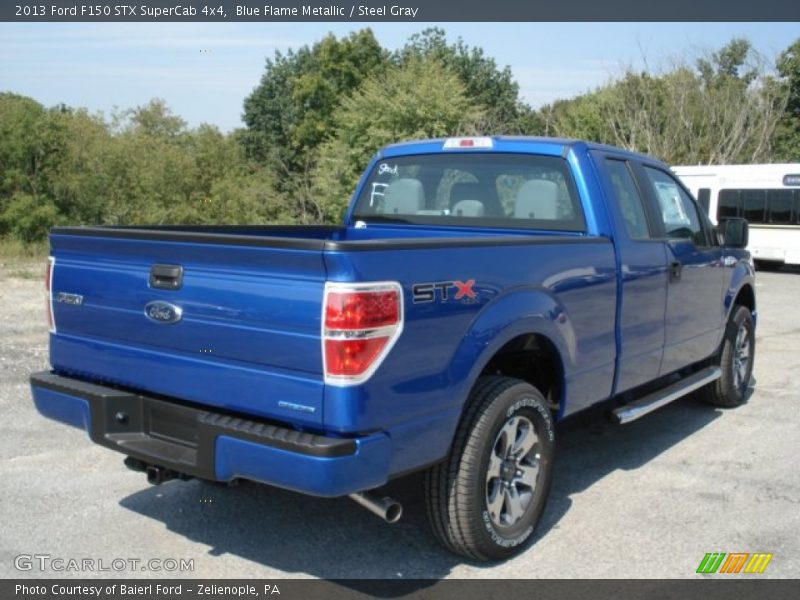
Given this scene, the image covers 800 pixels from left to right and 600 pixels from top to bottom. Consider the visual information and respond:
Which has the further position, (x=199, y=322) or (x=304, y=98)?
(x=304, y=98)

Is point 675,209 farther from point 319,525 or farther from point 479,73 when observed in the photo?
point 479,73

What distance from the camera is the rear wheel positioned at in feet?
22.5

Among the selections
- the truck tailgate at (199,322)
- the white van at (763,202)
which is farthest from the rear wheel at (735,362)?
the white van at (763,202)

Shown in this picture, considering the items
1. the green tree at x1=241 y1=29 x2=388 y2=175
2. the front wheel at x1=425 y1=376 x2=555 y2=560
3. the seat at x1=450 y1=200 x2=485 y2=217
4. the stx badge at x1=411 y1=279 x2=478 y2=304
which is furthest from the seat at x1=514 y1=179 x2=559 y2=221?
the green tree at x1=241 y1=29 x2=388 y2=175

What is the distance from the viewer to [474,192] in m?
5.39

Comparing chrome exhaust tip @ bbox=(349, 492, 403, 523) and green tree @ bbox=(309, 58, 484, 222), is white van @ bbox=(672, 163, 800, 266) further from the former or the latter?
chrome exhaust tip @ bbox=(349, 492, 403, 523)

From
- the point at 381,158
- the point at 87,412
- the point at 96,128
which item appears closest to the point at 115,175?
the point at 96,128

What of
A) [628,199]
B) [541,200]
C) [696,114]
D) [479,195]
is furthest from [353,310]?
[696,114]

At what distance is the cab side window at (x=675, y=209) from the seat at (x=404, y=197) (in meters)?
1.52

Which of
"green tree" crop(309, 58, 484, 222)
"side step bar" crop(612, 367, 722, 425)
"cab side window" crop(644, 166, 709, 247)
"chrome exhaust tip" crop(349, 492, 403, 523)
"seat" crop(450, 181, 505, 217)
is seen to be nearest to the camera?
"chrome exhaust tip" crop(349, 492, 403, 523)

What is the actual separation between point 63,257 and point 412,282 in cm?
184

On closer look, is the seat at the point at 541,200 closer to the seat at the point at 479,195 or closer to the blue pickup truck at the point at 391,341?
the blue pickup truck at the point at 391,341

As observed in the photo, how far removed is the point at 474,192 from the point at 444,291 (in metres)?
2.02

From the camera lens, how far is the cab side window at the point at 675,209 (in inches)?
225
